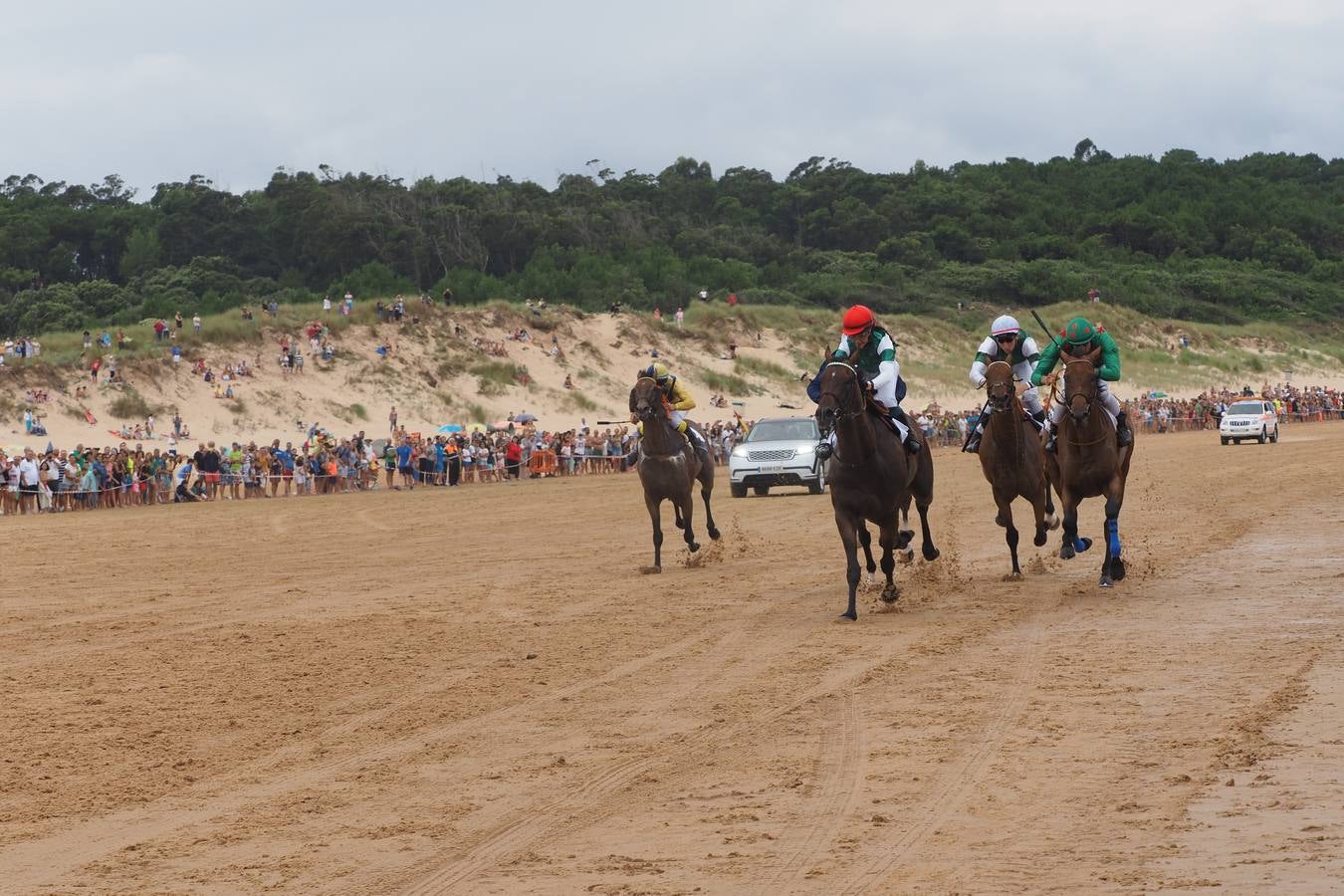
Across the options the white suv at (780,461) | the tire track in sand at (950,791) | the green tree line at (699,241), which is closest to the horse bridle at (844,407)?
the tire track in sand at (950,791)

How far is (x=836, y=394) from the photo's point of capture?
13.4 meters

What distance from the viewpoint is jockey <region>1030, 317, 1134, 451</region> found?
14727 millimetres

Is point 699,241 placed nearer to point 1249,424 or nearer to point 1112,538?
point 1249,424

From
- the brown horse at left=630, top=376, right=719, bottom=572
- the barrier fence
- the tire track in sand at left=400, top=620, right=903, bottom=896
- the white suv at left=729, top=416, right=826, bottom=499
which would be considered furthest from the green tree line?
the tire track in sand at left=400, top=620, right=903, bottom=896

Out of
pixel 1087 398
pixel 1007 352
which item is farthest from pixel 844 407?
pixel 1007 352

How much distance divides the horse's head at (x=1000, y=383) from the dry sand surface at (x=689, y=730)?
1.83 metres

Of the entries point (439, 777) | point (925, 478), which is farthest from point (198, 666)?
point (925, 478)

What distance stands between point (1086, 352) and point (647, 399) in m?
5.18

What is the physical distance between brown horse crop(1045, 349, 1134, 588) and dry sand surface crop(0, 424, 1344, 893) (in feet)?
1.75

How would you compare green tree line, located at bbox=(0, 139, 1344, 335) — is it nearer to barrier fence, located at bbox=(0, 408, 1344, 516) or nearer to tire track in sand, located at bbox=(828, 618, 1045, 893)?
barrier fence, located at bbox=(0, 408, 1344, 516)

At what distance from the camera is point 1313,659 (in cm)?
1030

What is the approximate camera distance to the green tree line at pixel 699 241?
83.6 m

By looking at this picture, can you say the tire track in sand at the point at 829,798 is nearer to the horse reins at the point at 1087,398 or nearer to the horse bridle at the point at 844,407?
the horse bridle at the point at 844,407

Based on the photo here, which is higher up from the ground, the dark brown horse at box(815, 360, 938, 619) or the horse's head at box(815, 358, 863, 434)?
the horse's head at box(815, 358, 863, 434)
